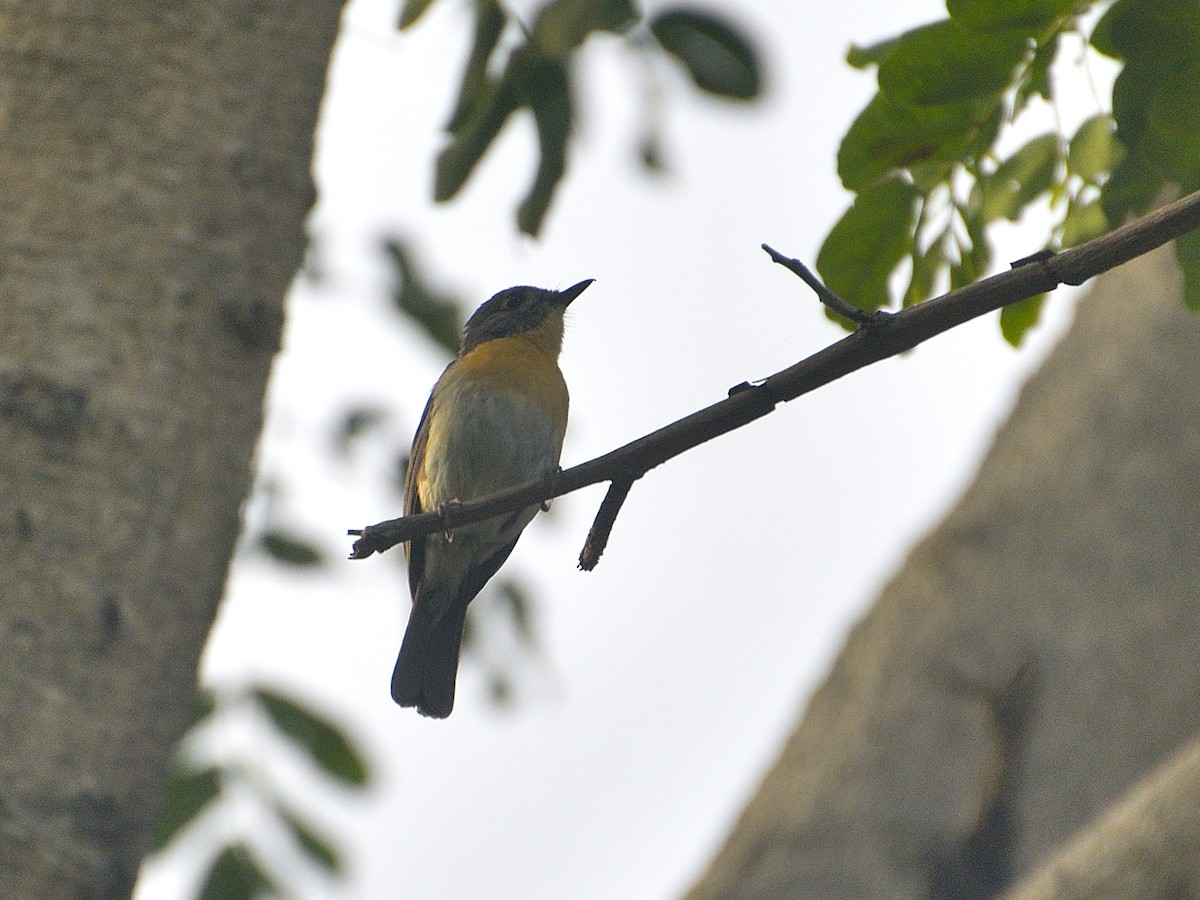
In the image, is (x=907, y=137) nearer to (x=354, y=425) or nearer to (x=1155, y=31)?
(x=1155, y=31)

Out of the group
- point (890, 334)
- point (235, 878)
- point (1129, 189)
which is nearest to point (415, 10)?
point (1129, 189)

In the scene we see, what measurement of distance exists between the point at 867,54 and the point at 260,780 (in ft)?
8.94

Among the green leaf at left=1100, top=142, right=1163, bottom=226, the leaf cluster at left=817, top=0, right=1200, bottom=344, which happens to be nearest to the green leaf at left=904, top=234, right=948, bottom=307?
the leaf cluster at left=817, top=0, right=1200, bottom=344

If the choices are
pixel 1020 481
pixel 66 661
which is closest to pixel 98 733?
pixel 66 661

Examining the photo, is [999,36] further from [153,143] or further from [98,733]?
[98,733]

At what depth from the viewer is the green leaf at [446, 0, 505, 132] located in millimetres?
3510

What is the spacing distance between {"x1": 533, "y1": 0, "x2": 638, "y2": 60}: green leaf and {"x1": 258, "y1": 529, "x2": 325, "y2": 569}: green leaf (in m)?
1.94

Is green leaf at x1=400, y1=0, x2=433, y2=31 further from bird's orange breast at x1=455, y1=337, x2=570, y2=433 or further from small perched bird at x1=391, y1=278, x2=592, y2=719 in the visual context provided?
bird's orange breast at x1=455, y1=337, x2=570, y2=433

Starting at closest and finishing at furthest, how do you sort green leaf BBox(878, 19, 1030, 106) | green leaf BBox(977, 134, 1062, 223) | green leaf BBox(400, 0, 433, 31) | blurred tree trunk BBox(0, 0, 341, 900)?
green leaf BBox(878, 19, 1030, 106), blurred tree trunk BBox(0, 0, 341, 900), green leaf BBox(977, 134, 1062, 223), green leaf BBox(400, 0, 433, 31)

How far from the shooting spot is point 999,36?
2.43 metres

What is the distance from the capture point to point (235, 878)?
4.30 meters

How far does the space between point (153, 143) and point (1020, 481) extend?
170 inches

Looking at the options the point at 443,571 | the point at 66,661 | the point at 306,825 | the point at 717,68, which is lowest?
the point at 306,825

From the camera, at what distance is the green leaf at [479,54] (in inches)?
138
